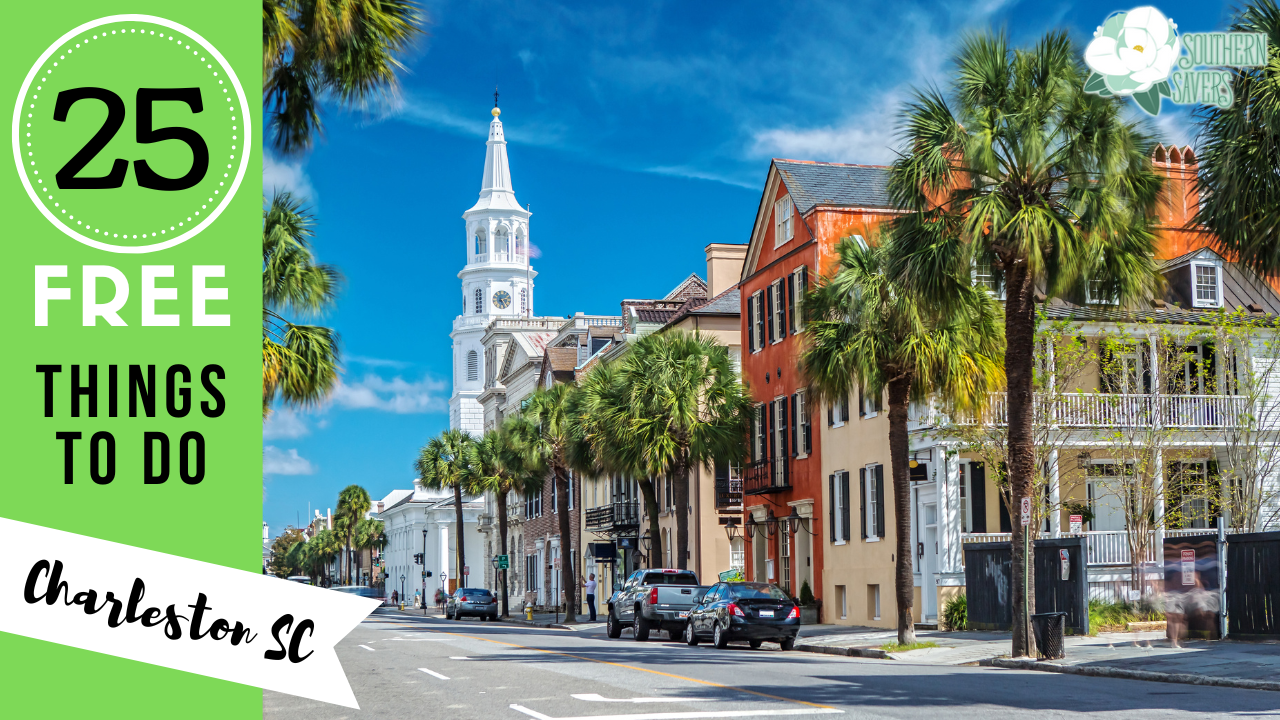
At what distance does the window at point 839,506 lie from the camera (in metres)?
37.2

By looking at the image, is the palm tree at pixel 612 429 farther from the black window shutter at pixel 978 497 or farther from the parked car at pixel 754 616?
the parked car at pixel 754 616

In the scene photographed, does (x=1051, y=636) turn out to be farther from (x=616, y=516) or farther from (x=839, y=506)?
(x=616, y=516)

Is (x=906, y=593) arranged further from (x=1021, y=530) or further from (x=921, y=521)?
(x=921, y=521)

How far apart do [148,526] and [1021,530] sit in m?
18.7

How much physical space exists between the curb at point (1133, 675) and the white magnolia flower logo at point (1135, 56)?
24.8 ft

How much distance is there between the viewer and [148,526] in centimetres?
566

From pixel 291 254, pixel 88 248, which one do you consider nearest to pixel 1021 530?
pixel 291 254

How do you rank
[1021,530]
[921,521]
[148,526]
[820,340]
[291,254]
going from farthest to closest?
[921,521]
[820,340]
[291,254]
[1021,530]
[148,526]

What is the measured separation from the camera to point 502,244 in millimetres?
148625

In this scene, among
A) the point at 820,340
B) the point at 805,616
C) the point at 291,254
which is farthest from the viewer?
the point at 805,616

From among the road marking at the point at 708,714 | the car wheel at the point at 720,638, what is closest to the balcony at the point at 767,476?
the car wheel at the point at 720,638

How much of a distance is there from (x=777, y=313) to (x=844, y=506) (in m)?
7.28

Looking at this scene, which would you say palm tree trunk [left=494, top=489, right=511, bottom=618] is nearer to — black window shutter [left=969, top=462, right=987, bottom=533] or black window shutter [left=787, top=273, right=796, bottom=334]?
black window shutter [left=787, top=273, right=796, bottom=334]

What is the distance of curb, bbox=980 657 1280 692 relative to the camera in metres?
16.5
